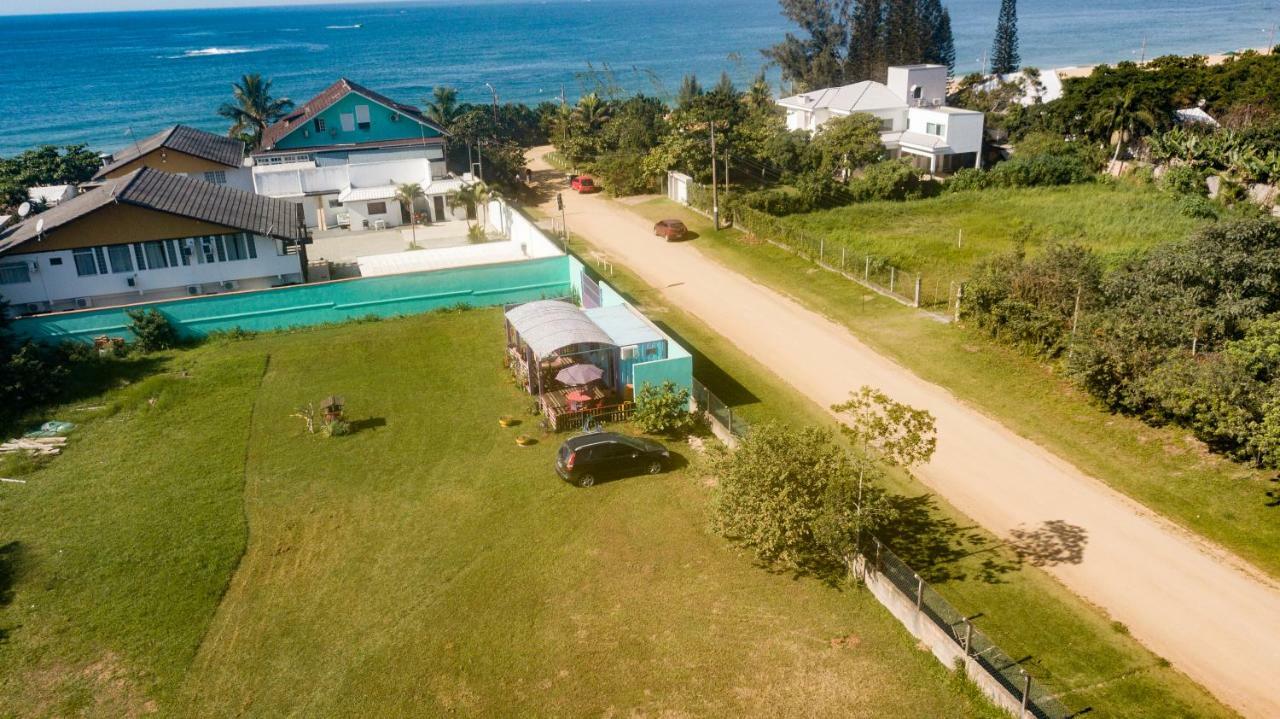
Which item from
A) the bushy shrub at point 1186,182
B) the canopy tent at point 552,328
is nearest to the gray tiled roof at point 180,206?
the canopy tent at point 552,328

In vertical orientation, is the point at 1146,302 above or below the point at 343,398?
above

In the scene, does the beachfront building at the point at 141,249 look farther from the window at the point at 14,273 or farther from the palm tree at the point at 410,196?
the palm tree at the point at 410,196

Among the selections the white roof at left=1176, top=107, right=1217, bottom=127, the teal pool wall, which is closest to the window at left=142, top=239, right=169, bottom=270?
the teal pool wall

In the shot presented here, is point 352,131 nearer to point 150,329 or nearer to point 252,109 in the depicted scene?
point 252,109

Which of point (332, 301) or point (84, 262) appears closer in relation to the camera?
point (332, 301)

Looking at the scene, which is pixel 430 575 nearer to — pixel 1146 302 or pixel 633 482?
pixel 633 482

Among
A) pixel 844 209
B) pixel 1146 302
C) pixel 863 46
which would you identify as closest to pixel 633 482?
pixel 1146 302

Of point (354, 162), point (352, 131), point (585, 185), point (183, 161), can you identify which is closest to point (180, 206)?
point (183, 161)
